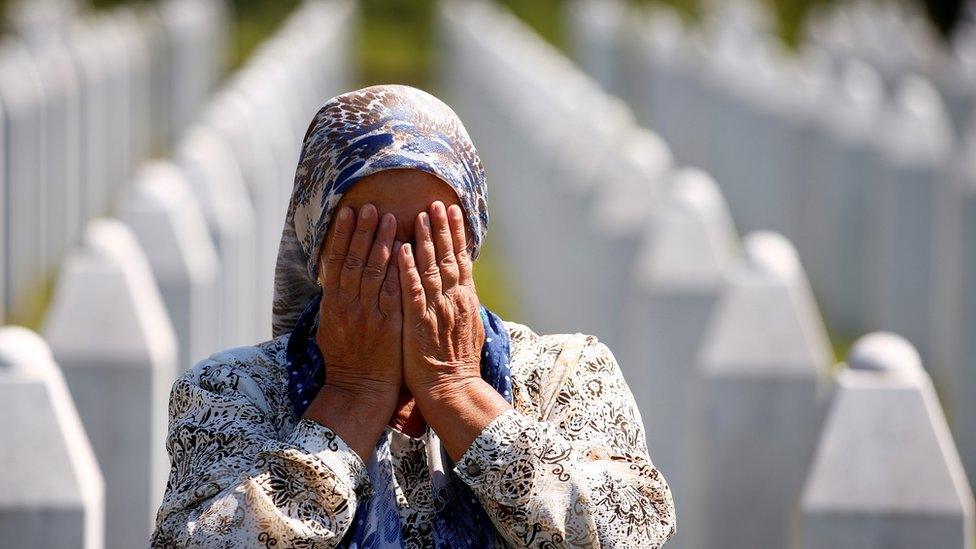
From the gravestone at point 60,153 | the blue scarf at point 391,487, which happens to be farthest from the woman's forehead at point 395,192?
the gravestone at point 60,153

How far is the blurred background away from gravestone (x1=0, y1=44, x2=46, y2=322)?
0.04 m

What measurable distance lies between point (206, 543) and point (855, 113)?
11046mm

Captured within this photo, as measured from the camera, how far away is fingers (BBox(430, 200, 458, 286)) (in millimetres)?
3111

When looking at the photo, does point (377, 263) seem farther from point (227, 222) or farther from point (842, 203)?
point (842, 203)

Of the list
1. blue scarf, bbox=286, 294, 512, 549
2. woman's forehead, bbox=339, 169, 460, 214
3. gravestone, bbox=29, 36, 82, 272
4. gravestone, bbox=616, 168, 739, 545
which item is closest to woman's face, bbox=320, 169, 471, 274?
woman's forehead, bbox=339, 169, 460, 214

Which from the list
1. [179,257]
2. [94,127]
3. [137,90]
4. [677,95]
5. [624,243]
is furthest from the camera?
[677,95]

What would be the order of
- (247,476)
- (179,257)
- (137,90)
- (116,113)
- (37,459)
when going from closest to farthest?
1. (247,476)
2. (37,459)
3. (179,257)
4. (116,113)
5. (137,90)

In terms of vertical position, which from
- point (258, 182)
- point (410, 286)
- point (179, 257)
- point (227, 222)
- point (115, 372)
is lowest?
point (258, 182)

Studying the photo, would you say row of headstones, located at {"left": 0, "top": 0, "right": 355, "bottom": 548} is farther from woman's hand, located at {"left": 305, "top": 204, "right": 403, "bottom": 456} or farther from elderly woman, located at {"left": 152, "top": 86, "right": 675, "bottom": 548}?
woman's hand, located at {"left": 305, "top": 204, "right": 403, "bottom": 456}

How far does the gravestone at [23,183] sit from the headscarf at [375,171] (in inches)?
352

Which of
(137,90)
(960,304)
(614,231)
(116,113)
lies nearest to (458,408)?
(614,231)

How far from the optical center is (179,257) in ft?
21.1

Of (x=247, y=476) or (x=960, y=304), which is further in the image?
(x=960, y=304)

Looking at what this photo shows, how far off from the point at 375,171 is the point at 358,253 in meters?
0.16
